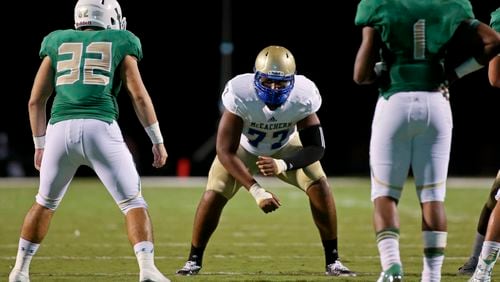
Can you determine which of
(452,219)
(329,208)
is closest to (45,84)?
(329,208)

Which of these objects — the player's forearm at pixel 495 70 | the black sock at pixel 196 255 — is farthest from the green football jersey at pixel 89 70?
the player's forearm at pixel 495 70

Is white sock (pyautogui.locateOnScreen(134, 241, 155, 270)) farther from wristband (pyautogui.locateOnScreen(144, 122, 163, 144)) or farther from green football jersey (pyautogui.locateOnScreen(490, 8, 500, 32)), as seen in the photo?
green football jersey (pyautogui.locateOnScreen(490, 8, 500, 32))

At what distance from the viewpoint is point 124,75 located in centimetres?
532

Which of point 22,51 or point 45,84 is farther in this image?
point 22,51

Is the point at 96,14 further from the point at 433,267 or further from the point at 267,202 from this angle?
the point at 433,267

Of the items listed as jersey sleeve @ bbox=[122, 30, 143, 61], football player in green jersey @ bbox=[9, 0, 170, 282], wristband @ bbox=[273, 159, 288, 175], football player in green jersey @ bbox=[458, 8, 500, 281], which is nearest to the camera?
football player in green jersey @ bbox=[9, 0, 170, 282]

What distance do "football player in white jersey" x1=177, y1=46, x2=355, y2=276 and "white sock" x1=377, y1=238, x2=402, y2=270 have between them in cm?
81

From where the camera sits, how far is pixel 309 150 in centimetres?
602

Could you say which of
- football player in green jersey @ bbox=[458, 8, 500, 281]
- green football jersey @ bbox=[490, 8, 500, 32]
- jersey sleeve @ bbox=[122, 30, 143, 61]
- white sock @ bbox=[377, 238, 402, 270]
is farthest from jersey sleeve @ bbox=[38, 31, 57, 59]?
green football jersey @ bbox=[490, 8, 500, 32]

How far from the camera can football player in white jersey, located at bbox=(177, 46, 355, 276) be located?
5.78 m

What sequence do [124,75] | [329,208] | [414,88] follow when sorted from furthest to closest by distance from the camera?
1. [329,208]
2. [124,75]
3. [414,88]

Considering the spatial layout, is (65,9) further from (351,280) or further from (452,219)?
(351,280)

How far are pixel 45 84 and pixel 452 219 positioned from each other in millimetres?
6317

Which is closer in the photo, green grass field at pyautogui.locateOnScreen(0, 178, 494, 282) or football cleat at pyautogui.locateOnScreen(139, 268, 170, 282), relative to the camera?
football cleat at pyautogui.locateOnScreen(139, 268, 170, 282)
